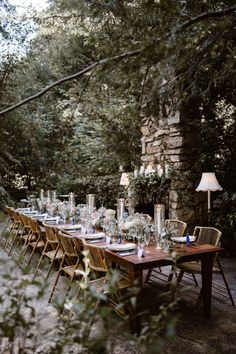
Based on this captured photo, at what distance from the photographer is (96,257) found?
314 cm

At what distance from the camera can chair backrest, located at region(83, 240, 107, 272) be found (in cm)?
303

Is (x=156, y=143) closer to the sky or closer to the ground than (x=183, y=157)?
closer to the sky

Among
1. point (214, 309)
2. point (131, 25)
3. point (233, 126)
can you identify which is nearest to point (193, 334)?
point (214, 309)

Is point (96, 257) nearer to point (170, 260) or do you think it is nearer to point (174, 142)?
point (170, 260)

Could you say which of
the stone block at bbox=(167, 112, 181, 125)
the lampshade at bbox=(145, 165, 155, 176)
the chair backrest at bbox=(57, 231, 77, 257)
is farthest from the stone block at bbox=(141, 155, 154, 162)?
the chair backrest at bbox=(57, 231, 77, 257)

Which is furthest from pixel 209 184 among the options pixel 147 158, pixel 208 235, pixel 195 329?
pixel 195 329

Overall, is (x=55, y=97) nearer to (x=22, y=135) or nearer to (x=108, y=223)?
(x=22, y=135)

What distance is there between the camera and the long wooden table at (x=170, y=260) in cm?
285

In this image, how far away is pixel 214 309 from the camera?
3443 mm

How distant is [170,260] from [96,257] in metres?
0.70

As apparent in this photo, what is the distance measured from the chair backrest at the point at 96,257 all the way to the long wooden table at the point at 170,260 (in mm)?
122

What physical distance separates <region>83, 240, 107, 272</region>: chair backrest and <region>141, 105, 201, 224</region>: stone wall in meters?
2.87

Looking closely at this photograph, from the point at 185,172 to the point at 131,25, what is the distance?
3.72 meters

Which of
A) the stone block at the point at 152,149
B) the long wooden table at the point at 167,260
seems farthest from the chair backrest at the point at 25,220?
the stone block at the point at 152,149
